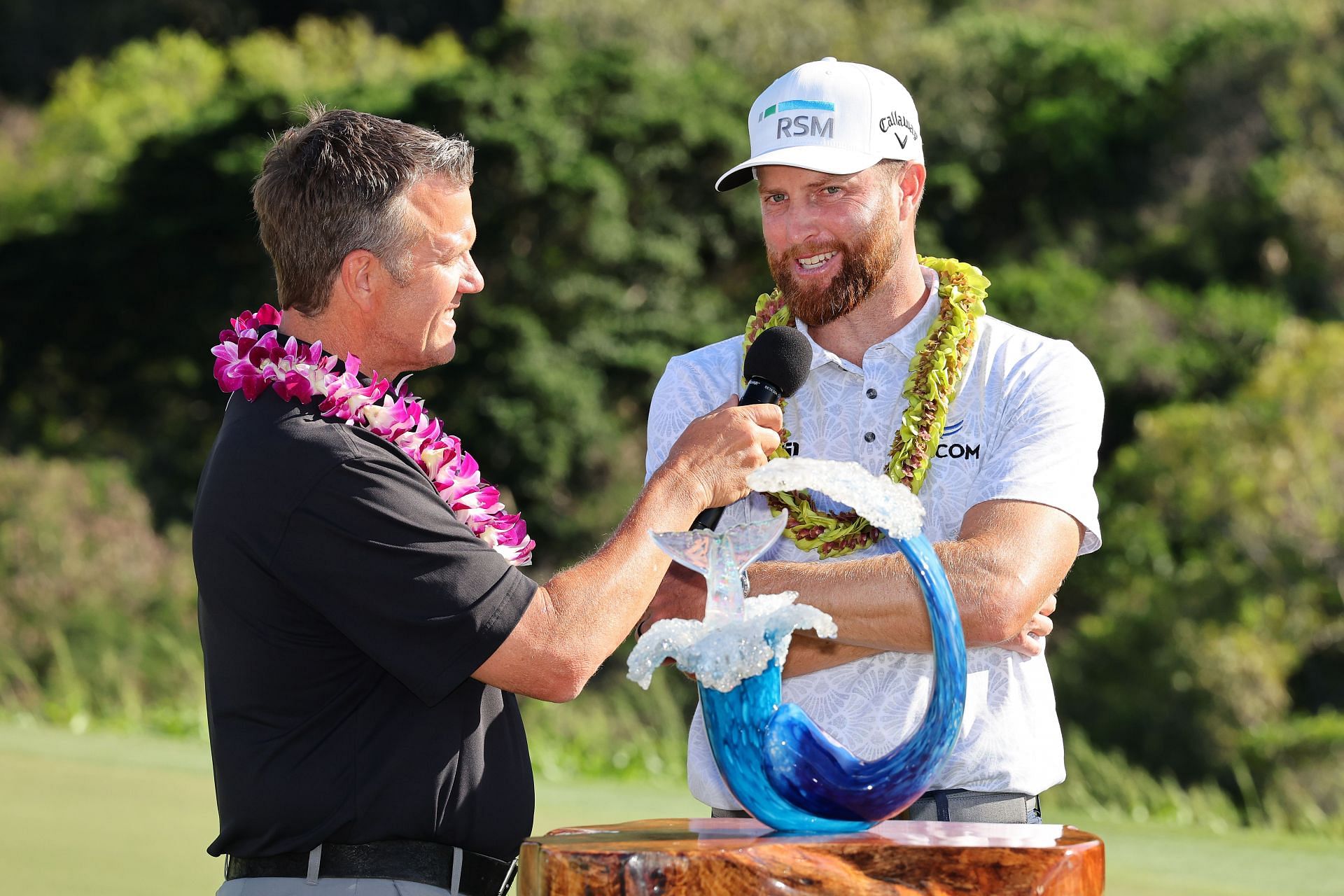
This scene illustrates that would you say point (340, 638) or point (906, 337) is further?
point (906, 337)

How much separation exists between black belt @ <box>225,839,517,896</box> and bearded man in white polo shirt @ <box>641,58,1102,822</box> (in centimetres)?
56

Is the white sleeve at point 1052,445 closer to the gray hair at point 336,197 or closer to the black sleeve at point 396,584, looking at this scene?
the black sleeve at point 396,584

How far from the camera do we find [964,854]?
2.18 m

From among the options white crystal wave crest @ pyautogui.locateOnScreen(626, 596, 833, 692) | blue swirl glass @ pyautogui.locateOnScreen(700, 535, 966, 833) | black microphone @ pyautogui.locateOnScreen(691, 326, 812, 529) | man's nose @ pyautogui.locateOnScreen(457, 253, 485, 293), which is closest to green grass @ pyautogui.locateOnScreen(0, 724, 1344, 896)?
man's nose @ pyautogui.locateOnScreen(457, 253, 485, 293)

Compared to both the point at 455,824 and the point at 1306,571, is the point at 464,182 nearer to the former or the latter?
the point at 455,824

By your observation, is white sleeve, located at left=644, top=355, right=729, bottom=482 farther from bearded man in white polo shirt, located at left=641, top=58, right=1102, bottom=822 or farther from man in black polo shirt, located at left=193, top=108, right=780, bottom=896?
man in black polo shirt, located at left=193, top=108, right=780, bottom=896

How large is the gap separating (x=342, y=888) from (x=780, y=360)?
117 centimetres

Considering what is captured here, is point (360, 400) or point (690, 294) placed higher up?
point (690, 294)

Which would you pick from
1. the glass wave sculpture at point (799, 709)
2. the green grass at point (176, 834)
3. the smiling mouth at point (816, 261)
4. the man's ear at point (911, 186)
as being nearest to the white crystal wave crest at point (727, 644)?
the glass wave sculpture at point (799, 709)

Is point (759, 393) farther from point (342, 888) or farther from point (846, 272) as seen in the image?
point (342, 888)

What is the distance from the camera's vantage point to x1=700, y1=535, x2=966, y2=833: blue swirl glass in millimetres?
2330

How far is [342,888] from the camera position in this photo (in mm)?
2670

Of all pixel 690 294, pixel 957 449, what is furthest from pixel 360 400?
pixel 690 294

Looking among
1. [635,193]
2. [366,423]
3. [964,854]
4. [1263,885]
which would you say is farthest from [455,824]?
[635,193]
